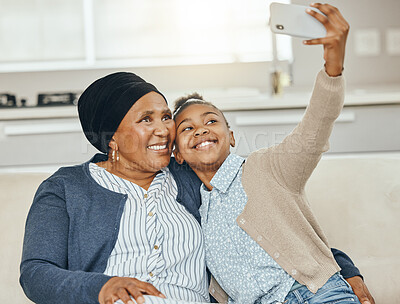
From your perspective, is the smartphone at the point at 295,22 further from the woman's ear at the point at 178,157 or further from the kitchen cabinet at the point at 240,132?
the kitchen cabinet at the point at 240,132

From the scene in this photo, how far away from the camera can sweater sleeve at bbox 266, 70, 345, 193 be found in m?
1.08

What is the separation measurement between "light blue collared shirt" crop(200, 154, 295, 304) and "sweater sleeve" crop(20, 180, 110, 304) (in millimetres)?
324

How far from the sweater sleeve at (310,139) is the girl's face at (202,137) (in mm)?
149

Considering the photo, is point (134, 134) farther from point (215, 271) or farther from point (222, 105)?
point (222, 105)

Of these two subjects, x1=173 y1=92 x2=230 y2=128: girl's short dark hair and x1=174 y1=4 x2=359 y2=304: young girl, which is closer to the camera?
x1=174 y1=4 x2=359 y2=304: young girl

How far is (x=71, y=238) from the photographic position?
1218 millimetres

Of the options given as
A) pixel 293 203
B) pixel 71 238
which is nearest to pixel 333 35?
pixel 293 203

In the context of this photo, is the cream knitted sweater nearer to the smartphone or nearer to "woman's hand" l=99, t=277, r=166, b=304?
the smartphone

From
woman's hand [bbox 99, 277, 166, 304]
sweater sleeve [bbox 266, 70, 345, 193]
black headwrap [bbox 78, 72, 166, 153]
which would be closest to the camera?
woman's hand [bbox 99, 277, 166, 304]

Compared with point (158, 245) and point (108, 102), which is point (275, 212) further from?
point (108, 102)

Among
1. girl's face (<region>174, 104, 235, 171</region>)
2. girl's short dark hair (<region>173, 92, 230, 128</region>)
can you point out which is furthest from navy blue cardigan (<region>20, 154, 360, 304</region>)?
girl's short dark hair (<region>173, 92, 230, 128</region>)

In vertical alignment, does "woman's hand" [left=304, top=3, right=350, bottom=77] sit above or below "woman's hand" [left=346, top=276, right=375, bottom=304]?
above

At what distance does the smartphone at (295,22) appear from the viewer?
42.0 inches

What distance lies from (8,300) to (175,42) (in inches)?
81.3
